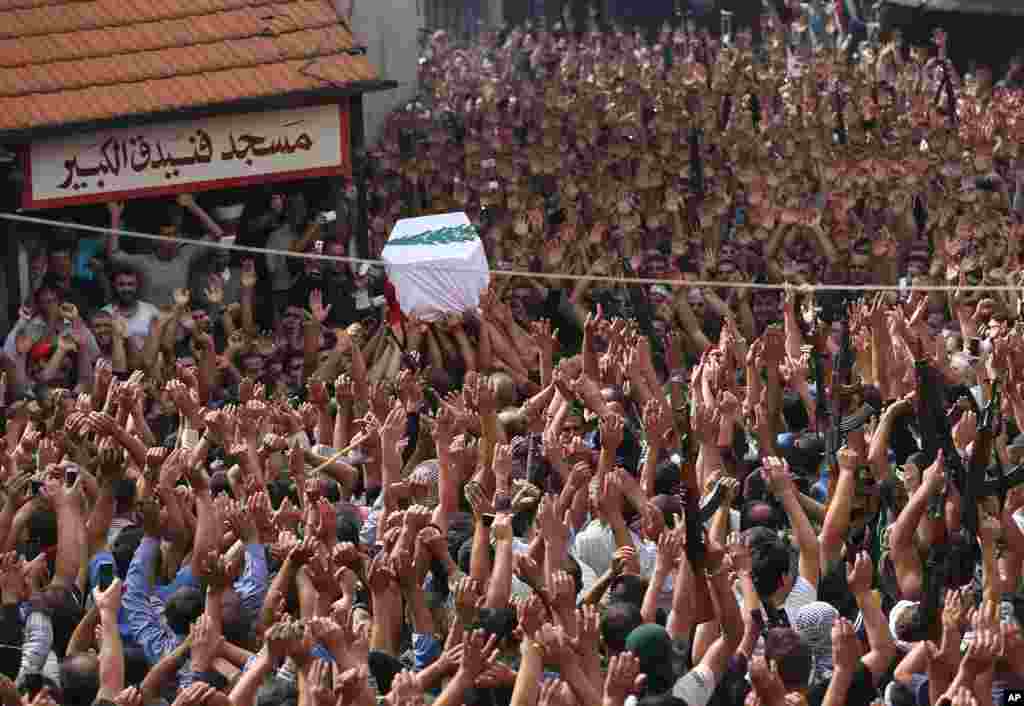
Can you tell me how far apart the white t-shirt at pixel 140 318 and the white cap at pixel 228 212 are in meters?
2.04

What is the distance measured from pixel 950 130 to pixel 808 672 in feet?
40.4

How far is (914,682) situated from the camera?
6895mm

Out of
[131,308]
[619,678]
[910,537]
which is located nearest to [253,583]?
[910,537]

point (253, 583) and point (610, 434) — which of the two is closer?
point (253, 583)

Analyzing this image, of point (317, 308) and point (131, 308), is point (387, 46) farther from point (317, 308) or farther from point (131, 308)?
point (131, 308)

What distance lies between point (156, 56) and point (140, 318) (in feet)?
10.7

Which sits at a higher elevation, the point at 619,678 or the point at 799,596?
the point at 619,678

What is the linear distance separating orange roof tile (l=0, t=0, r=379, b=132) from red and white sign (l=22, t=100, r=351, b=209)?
184 millimetres

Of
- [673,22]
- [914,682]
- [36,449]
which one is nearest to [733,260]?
[36,449]

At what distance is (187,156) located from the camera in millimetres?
16250

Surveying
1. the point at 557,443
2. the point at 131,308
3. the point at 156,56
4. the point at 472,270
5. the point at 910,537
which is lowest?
the point at 910,537

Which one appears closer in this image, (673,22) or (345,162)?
(345,162)

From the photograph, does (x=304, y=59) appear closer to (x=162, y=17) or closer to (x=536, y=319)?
(x=162, y=17)

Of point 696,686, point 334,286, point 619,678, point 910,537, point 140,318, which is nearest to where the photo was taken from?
point 619,678
